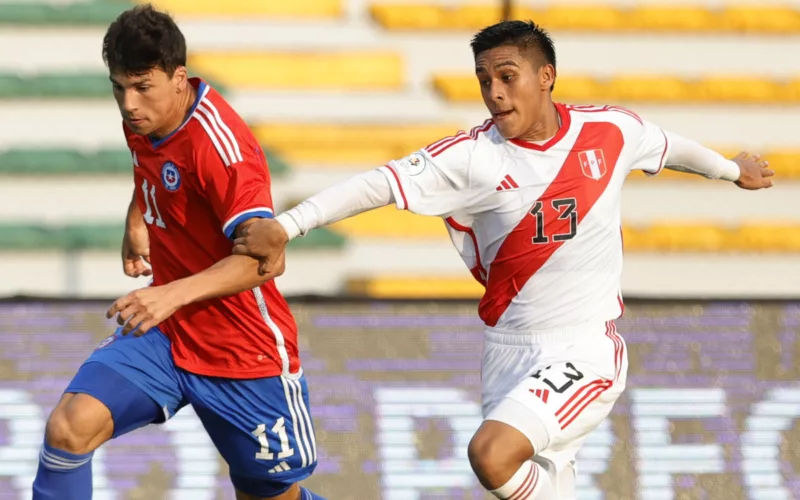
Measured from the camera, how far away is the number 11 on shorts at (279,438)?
4.19m

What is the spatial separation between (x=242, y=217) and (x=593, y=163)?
1.24 meters

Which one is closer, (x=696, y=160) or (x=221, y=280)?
(x=221, y=280)

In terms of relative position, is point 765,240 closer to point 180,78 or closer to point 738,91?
point 738,91

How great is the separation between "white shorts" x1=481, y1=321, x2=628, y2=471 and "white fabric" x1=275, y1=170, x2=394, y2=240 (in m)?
0.67

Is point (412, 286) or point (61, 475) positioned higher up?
point (61, 475)

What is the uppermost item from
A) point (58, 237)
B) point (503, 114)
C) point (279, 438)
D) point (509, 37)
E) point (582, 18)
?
point (509, 37)

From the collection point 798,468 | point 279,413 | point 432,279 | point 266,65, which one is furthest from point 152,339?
point 266,65

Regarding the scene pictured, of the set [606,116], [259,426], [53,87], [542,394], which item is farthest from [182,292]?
[53,87]

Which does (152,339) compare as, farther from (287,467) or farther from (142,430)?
(142,430)

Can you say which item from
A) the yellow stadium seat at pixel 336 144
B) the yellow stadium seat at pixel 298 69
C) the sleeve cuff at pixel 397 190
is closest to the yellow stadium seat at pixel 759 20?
the yellow stadium seat at pixel 336 144

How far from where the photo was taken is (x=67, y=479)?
3.92 metres

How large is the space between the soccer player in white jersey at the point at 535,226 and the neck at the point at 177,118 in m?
0.59

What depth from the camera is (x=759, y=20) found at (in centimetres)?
1048

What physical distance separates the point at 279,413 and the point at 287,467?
192 millimetres
